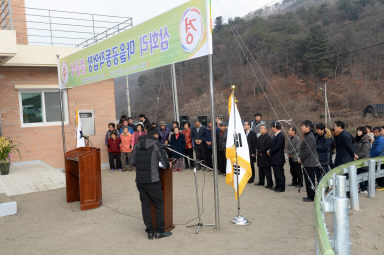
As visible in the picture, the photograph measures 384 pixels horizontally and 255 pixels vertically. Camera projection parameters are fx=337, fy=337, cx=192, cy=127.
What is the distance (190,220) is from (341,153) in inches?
143

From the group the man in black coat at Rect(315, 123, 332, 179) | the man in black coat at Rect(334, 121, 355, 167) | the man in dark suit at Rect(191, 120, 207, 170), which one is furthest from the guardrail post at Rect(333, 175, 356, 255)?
the man in dark suit at Rect(191, 120, 207, 170)

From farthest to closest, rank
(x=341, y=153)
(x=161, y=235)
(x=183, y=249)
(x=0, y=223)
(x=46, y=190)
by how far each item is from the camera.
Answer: (x=46, y=190), (x=341, y=153), (x=0, y=223), (x=161, y=235), (x=183, y=249)

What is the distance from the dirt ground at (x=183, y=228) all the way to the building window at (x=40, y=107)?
15.7 ft

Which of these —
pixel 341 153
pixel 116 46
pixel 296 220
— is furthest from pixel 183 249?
pixel 116 46

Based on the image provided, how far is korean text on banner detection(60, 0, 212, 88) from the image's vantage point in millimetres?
5320

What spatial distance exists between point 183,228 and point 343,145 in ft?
12.9

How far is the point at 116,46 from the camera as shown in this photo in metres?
7.70

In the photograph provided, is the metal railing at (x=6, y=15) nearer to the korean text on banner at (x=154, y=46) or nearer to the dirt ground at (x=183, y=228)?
the korean text on banner at (x=154, y=46)

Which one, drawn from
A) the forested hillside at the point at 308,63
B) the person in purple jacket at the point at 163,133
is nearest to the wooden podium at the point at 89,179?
the person in purple jacket at the point at 163,133

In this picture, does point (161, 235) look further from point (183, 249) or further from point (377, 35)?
point (377, 35)

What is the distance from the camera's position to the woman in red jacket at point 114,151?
39.6 ft

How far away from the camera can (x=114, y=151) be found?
1214 centimetres

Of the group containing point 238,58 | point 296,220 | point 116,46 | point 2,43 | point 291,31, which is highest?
point 291,31

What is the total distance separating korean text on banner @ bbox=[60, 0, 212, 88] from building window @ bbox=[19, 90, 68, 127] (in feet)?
12.8
